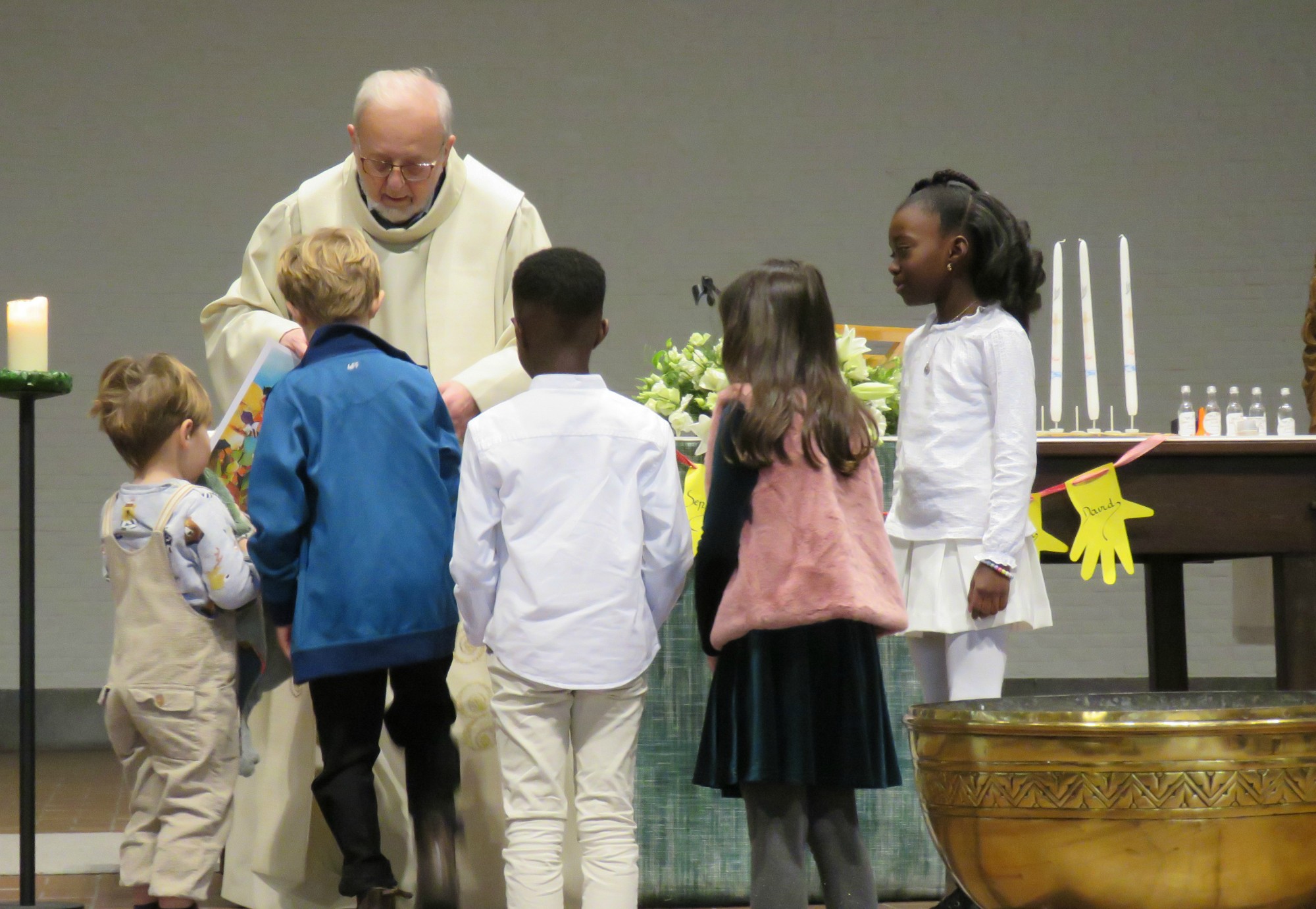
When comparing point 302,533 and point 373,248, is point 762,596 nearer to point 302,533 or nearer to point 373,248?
point 302,533

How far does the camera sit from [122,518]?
2908 mm

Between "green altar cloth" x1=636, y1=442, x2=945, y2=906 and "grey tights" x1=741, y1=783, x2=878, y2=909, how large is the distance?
0.74 meters

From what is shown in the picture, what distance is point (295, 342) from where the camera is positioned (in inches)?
131

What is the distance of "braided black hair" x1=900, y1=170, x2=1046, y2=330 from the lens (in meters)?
2.88

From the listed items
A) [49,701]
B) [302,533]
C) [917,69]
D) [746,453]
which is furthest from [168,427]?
[917,69]

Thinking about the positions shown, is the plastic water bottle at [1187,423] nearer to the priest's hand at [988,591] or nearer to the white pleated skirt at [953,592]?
the white pleated skirt at [953,592]

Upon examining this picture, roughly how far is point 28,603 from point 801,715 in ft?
4.74

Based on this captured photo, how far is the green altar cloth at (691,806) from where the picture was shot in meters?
3.31

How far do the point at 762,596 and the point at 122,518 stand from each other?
1.23 meters

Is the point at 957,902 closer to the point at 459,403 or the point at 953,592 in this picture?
the point at 953,592

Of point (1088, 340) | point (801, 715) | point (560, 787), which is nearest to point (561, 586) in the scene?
point (560, 787)

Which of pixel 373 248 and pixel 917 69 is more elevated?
pixel 917 69

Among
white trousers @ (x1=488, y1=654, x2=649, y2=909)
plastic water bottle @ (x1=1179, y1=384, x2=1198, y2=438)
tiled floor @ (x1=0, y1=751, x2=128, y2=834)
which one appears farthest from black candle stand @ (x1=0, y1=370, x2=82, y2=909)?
plastic water bottle @ (x1=1179, y1=384, x2=1198, y2=438)

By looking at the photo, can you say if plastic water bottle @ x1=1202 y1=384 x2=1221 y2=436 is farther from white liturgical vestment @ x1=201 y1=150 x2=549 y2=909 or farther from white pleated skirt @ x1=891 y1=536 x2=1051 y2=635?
white liturgical vestment @ x1=201 y1=150 x2=549 y2=909
